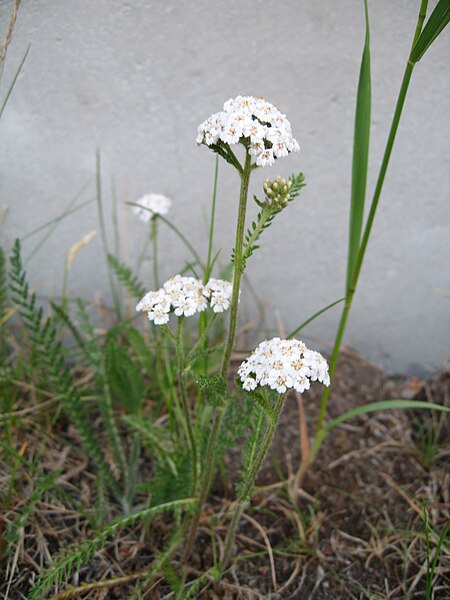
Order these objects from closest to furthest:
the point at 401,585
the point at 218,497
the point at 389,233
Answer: the point at 401,585
the point at 218,497
the point at 389,233

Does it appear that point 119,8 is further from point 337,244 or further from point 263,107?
point 337,244

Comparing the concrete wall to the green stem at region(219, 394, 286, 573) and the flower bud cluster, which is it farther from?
the green stem at region(219, 394, 286, 573)

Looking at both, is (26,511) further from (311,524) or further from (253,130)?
(253,130)

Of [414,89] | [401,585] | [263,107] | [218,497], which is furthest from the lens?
[414,89]

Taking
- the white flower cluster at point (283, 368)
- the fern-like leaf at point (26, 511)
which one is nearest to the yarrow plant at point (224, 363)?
the white flower cluster at point (283, 368)

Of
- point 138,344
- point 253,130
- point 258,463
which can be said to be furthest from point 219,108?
point 258,463

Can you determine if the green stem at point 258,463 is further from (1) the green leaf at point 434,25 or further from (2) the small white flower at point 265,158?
(1) the green leaf at point 434,25

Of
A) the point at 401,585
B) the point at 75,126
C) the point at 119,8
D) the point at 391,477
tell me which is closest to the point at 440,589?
the point at 401,585
